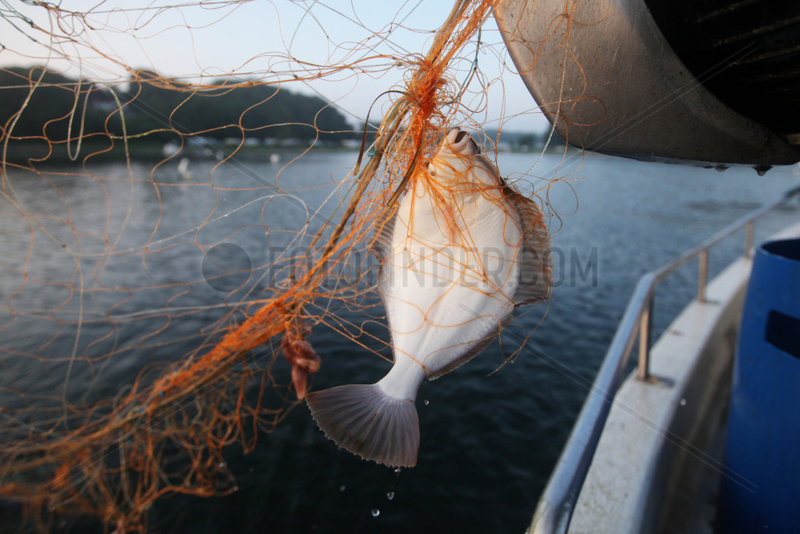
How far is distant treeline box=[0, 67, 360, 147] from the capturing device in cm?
177

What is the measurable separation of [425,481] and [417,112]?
176 inches

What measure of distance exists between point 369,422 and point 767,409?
102 inches

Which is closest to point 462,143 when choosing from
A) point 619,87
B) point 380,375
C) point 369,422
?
point 619,87

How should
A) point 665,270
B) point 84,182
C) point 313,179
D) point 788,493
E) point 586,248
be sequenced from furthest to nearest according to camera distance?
point 313,179
point 84,182
point 586,248
point 665,270
point 788,493

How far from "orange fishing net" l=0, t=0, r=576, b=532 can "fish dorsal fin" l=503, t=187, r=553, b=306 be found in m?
0.46

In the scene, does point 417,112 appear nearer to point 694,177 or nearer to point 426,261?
point 426,261

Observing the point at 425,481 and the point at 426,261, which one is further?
the point at 425,481

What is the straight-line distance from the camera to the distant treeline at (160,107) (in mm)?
1773

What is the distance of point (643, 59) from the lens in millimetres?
1575

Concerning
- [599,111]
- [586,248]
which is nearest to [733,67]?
[599,111]

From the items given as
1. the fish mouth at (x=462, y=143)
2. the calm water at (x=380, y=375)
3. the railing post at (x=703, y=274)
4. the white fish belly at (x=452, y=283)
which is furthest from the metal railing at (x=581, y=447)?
the railing post at (x=703, y=274)

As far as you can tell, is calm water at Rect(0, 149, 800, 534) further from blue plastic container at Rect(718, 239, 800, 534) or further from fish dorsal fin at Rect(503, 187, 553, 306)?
blue plastic container at Rect(718, 239, 800, 534)

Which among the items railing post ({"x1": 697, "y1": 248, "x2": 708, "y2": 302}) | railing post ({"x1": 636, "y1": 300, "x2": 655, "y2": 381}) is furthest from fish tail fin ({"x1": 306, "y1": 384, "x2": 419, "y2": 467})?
railing post ({"x1": 697, "y1": 248, "x2": 708, "y2": 302})

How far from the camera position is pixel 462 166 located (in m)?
1.75
